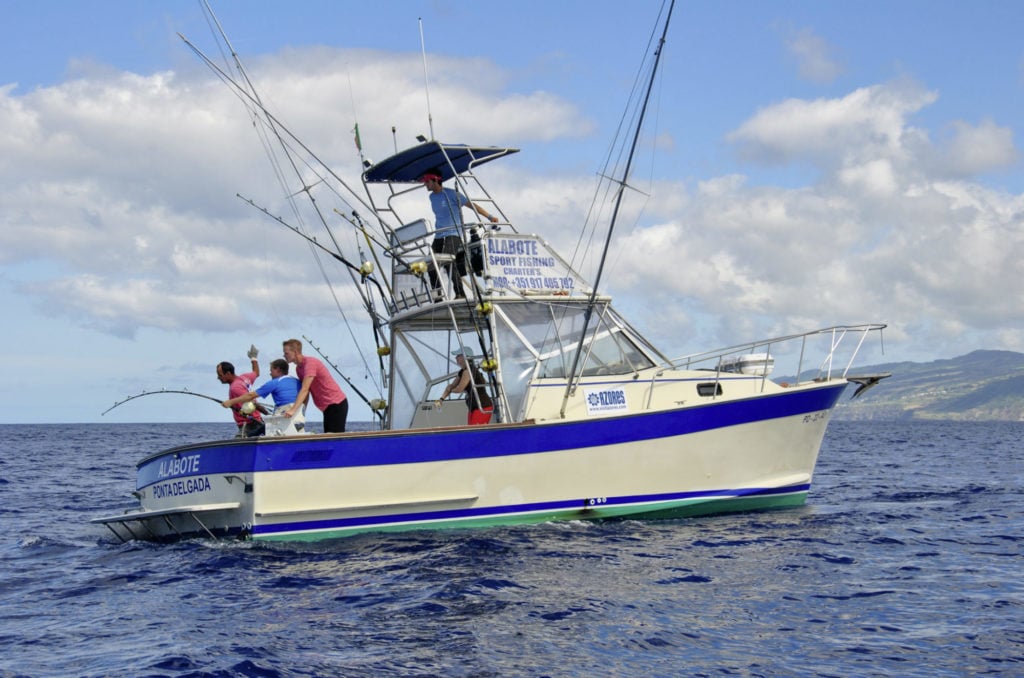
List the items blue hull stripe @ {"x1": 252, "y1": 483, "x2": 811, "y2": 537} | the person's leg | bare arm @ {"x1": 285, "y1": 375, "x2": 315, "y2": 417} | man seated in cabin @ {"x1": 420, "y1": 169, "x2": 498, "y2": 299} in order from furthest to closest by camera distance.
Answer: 1. man seated in cabin @ {"x1": 420, "y1": 169, "x2": 498, "y2": 299}
2. the person's leg
3. bare arm @ {"x1": 285, "y1": 375, "x2": 315, "y2": 417}
4. blue hull stripe @ {"x1": 252, "y1": 483, "x2": 811, "y2": 537}

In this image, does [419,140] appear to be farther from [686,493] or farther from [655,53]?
[686,493]

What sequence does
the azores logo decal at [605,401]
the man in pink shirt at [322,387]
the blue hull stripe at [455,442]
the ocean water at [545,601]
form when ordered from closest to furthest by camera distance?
the ocean water at [545,601] → the blue hull stripe at [455,442] → the man in pink shirt at [322,387] → the azores logo decal at [605,401]

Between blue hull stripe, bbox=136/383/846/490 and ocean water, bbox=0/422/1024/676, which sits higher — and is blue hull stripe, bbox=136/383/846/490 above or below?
above

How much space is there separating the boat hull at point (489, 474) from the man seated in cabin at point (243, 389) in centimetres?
86

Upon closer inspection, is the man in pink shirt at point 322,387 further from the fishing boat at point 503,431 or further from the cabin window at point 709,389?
the cabin window at point 709,389

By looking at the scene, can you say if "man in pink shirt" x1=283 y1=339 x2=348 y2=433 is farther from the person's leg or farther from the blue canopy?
the blue canopy

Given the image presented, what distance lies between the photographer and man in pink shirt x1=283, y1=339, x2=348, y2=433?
11820 millimetres

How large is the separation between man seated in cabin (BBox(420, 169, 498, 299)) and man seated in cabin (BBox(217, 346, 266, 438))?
250 centimetres

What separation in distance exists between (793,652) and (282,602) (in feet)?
13.5

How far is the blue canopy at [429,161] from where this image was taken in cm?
1298

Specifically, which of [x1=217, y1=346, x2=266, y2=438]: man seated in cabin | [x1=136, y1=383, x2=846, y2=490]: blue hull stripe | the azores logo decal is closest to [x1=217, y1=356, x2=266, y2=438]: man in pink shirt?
[x1=217, y1=346, x2=266, y2=438]: man seated in cabin

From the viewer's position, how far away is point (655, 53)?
11.7 m

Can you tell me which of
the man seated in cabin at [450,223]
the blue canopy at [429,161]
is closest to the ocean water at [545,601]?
the man seated in cabin at [450,223]

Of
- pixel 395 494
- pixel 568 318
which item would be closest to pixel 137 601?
pixel 395 494
